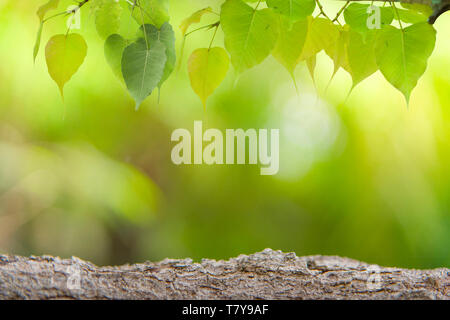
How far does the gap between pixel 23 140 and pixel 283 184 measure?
625 millimetres

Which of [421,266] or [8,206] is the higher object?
[8,206]

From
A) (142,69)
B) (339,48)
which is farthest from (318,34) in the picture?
(142,69)

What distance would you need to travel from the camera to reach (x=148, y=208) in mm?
1101

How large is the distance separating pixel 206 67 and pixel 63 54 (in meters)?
0.10

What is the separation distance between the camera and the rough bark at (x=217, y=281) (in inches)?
13.4

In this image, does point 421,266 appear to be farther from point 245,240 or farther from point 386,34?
point 386,34

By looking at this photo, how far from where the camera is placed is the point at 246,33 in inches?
12.6

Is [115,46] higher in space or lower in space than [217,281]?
higher

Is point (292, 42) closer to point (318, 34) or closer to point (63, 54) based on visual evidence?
point (318, 34)

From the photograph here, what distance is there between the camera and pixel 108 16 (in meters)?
0.35

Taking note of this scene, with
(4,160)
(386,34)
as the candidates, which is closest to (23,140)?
(4,160)

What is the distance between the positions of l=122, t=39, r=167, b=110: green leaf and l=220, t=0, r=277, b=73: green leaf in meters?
0.05
